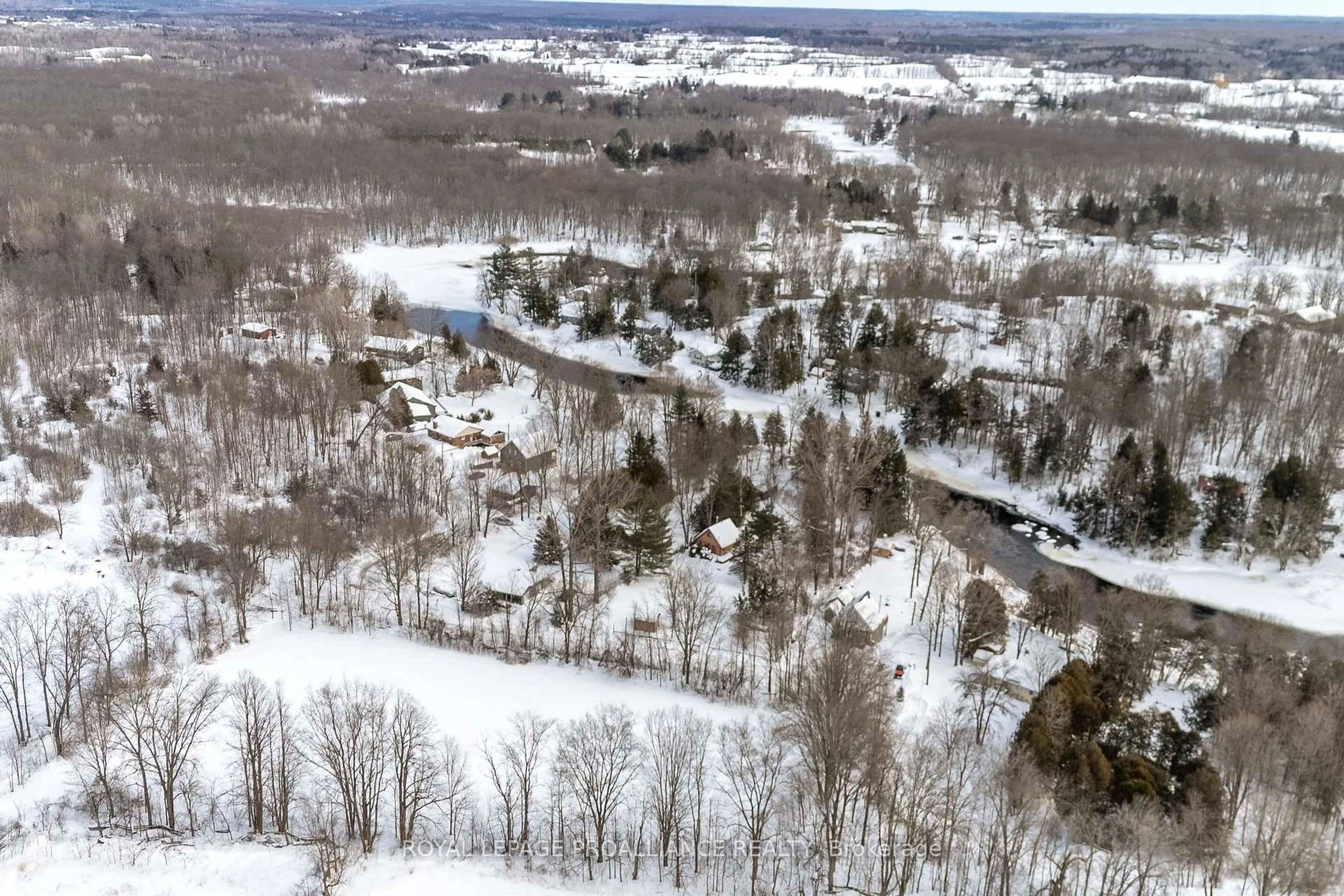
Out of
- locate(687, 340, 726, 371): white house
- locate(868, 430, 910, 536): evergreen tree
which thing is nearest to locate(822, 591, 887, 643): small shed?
locate(868, 430, 910, 536): evergreen tree

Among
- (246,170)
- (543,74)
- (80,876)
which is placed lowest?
(80,876)

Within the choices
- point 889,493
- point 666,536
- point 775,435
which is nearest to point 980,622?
point 889,493

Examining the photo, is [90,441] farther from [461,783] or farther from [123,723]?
[461,783]

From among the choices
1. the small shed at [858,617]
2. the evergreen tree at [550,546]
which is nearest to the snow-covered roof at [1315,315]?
the small shed at [858,617]

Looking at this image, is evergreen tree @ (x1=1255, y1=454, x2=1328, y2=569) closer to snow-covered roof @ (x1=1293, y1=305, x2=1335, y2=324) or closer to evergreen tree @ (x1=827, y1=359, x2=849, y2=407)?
evergreen tree @ (x1=827, y1=359, x2=849, y2=407)

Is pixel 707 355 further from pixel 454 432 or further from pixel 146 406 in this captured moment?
pixel 146 406

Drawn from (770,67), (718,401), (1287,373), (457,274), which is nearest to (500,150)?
(457,274)
